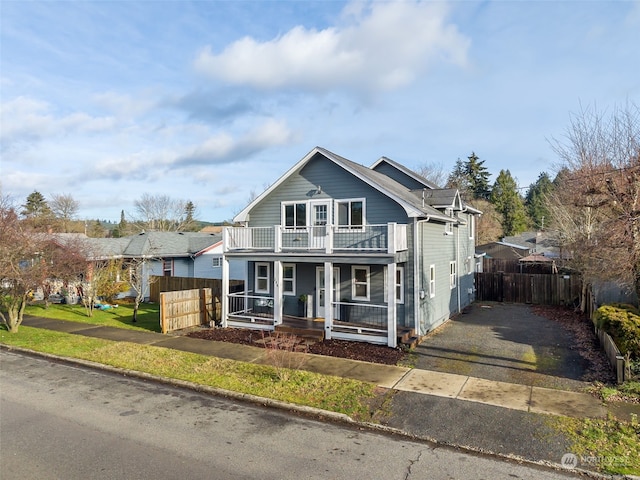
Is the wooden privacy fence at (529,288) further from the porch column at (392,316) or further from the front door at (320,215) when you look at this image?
the porch column at (392,316)

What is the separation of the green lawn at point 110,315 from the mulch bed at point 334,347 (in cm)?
297

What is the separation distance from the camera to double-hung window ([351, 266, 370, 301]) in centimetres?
1596

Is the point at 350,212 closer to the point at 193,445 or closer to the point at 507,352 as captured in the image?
the point at 507,352

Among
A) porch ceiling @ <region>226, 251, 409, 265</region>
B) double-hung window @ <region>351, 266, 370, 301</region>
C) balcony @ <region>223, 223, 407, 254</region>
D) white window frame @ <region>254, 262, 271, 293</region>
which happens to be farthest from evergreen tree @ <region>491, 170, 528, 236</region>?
porch ceiling @ <region>226, 251, 409, 265</region>

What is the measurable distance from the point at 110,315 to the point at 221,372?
41.0 feet

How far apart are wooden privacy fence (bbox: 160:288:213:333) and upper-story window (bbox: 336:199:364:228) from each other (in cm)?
705

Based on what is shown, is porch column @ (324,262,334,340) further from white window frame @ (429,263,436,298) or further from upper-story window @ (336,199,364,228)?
white window frame @ (429,263,436,298)

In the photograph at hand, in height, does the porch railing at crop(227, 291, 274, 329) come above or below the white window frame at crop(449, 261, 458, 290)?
below

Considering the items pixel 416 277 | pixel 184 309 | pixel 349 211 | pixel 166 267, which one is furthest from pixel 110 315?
pixel 416 277

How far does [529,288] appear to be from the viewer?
944 inches

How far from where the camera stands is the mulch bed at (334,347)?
1232 cm

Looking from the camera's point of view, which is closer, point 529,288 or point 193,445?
point 193,445

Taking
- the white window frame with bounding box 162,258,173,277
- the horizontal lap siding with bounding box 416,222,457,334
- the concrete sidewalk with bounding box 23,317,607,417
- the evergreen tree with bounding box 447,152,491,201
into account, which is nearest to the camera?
the concrete sidewalk with bounding box 23,317,607,417

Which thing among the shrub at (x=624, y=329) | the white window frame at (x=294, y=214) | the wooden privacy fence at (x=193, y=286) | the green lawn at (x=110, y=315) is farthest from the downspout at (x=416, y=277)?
the green lawn at (x=110, y=315)
